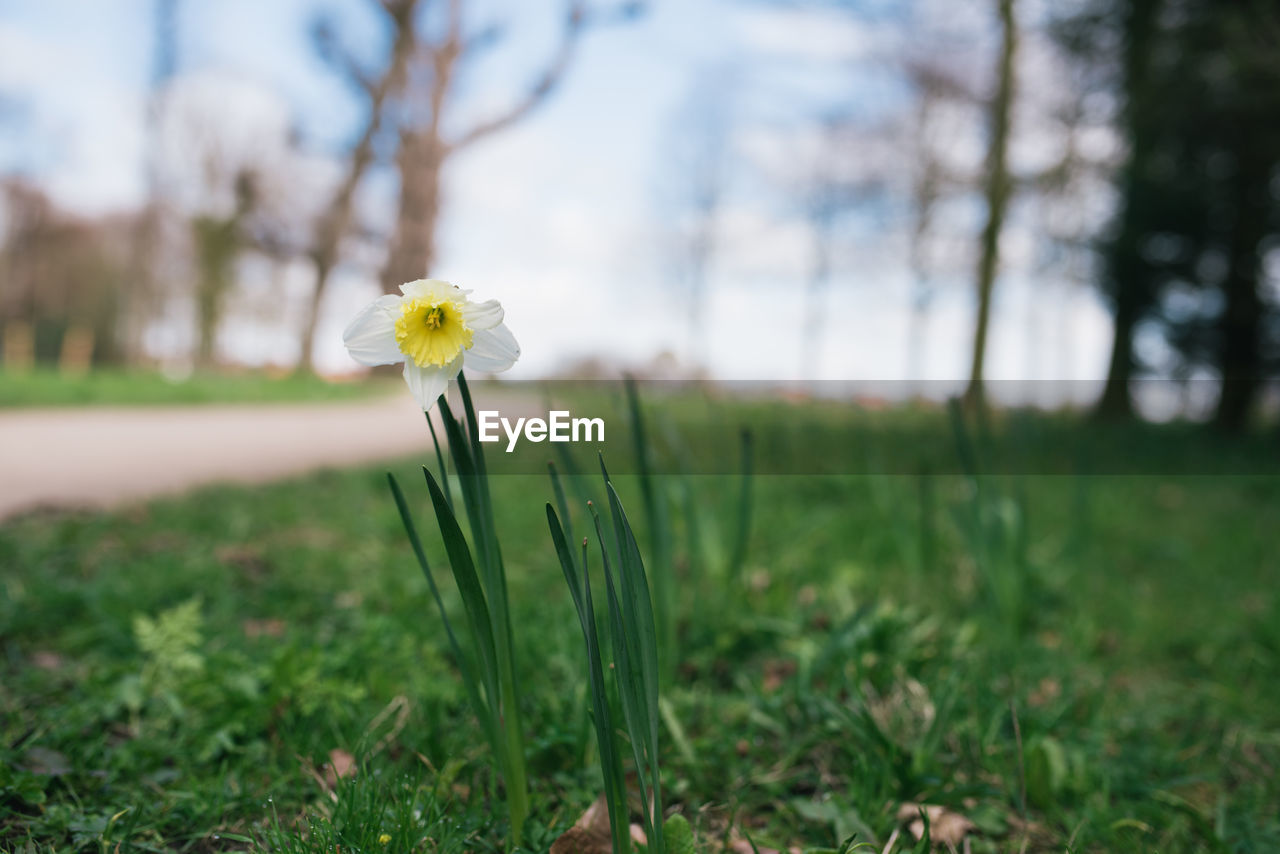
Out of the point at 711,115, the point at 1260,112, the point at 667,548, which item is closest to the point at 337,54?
the point at 711,115

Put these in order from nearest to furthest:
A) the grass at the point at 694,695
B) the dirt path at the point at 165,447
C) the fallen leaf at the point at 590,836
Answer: the fallen leaf at the point at 590,836, the grass at the point at 694,695, the dirt path at the point at 165,447

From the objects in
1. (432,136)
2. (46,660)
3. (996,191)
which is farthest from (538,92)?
(46,660)

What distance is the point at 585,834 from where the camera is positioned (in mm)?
995

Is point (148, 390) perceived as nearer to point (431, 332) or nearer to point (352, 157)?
point (352, 157)

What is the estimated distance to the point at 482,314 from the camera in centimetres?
83

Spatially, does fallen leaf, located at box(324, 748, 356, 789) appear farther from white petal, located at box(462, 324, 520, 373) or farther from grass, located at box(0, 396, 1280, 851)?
white petal, located at box(462, 324, 520, 373)

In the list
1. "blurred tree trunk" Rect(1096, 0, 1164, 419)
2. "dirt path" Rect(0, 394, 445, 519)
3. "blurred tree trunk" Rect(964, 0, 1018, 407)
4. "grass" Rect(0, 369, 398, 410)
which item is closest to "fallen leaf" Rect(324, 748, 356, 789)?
"dirt path" Rect(0, 394, 445, 519)

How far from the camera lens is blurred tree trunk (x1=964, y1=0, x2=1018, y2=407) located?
7.47 meters

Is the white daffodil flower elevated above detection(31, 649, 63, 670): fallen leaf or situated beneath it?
elevated above

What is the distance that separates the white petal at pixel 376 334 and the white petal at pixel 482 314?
0.27ft

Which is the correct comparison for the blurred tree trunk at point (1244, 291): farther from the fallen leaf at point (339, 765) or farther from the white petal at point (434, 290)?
the fallen leaf at point (339, 765)

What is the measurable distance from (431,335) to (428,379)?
5 centimetres

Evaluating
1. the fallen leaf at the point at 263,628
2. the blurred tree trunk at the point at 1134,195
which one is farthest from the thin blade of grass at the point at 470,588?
the blurred tree trunk at the point at 1134,195

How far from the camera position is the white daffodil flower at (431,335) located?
0.83 metres
